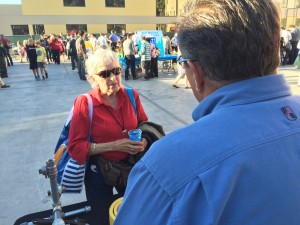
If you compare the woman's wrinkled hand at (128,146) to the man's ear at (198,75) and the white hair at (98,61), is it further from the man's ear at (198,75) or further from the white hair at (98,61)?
the man's ear at (198,75)

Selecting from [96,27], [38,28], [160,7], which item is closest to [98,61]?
[96,27]

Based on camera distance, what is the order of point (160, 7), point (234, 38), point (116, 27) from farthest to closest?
point (160, 7), point (116, 27), point (234, 38)

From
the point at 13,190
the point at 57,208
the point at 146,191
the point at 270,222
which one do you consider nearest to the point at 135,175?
the point at 146,191

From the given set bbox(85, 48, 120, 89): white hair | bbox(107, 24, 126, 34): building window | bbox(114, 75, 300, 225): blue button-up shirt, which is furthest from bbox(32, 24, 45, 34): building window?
bbox(114, 75, 300, 225): blue button-up shirt

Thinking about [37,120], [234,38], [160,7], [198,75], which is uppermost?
[160,7]

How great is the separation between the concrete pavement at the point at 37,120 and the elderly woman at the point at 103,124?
1.54m

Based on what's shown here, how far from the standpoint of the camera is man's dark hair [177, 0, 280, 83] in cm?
81

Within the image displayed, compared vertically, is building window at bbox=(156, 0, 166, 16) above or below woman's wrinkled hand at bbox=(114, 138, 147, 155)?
above

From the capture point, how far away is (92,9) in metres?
33.2

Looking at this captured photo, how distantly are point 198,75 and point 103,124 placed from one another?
1.40m

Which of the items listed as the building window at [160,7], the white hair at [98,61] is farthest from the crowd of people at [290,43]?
the building window at [160,7]

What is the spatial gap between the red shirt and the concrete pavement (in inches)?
65.5

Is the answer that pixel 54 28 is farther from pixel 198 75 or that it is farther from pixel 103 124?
pixel 198 75

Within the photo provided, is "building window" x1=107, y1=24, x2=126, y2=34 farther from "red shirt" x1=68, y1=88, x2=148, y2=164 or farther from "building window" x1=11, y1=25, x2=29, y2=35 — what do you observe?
"red shirt" x1=68, y1=88, x2=148, y2=164
